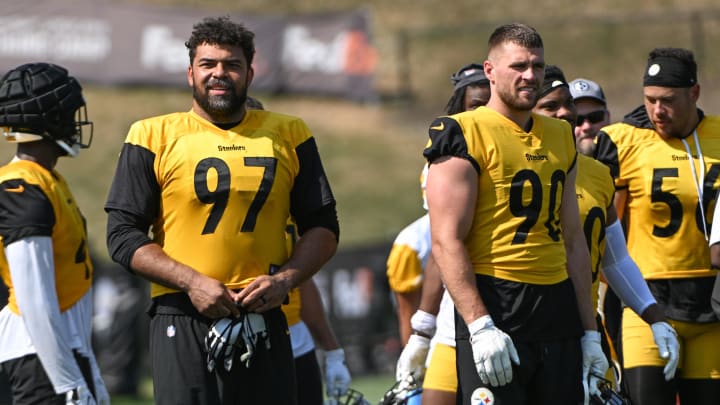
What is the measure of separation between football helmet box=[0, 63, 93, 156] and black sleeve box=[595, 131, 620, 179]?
9.05ft

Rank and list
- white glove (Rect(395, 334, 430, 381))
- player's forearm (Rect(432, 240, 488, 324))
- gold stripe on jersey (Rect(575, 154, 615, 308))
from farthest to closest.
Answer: white glove (Rect(395, 334, 430, 381)), gold stripe on jersey (Rect(575, 154, 615, 308)), player's forearm (Rect(432, 240, 488, 324))

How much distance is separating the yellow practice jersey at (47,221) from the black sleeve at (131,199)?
15.9 inches

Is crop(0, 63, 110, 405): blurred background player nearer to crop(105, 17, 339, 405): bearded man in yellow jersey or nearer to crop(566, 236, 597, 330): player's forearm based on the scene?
crop(105, 17, 339, 405): bearded man in yellow jersey

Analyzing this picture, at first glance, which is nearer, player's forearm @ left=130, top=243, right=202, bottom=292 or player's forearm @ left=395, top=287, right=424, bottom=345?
player's forearm @ left=130, top=243, right=202, bottom=292

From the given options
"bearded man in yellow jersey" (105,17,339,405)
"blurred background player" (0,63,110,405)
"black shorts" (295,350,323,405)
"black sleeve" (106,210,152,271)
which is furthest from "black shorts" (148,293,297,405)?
"black shorts" (295,350,323,405)

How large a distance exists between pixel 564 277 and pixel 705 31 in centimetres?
2273

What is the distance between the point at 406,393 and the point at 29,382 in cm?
180

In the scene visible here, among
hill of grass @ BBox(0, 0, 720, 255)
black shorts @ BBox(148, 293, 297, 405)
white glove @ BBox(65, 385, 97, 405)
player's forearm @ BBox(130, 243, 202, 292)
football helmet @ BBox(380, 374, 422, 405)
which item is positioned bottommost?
football helmet @ BBox(380, 374, 422, 405)

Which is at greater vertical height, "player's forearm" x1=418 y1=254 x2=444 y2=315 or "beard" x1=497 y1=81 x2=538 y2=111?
"beard" x1=497 y1=81 x2=538 y2=111

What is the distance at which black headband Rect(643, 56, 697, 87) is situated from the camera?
6.40 m

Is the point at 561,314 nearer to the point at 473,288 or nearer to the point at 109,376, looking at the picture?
the point at 473,288

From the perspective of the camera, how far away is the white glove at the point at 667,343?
18.8ft

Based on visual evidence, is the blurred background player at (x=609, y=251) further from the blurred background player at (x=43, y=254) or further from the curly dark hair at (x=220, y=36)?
the blurred background player at (x=43, y=254)

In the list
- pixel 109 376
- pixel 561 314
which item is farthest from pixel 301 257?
pixel 109 376
